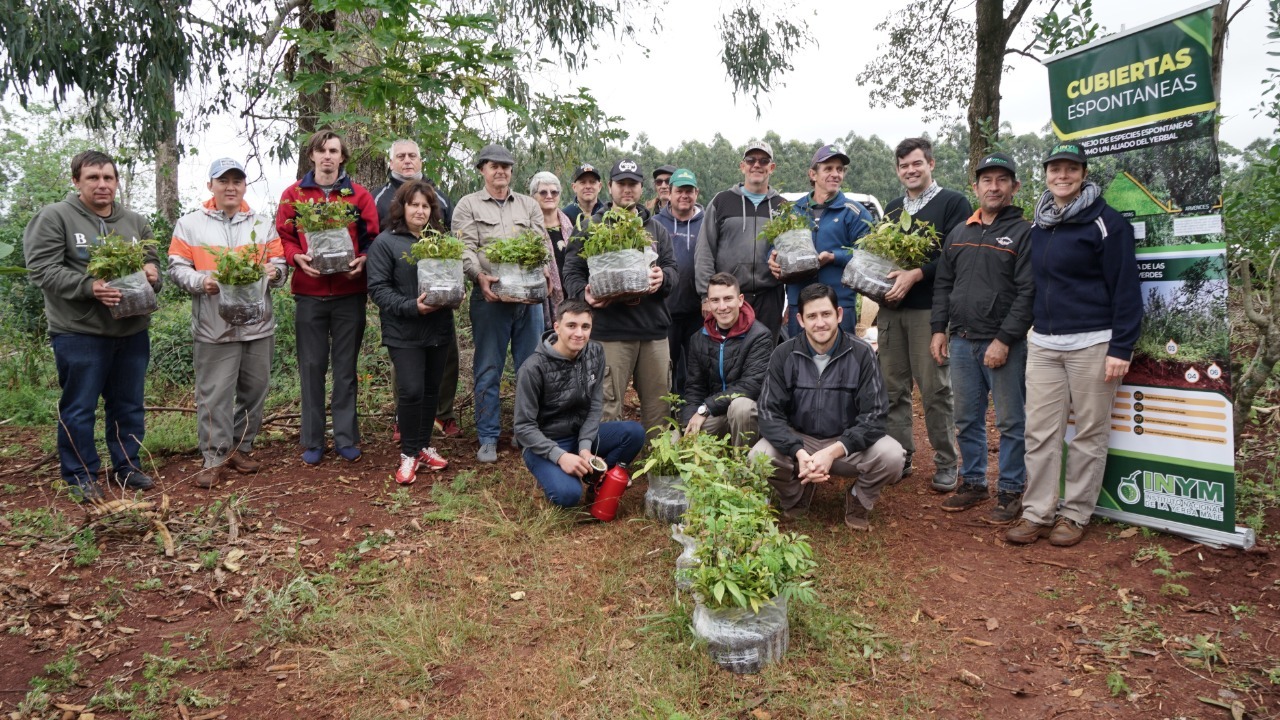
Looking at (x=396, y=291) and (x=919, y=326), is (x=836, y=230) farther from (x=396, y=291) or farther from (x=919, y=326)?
(x=396, y=291)

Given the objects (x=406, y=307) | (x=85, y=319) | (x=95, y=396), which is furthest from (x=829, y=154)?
(x=95, y=396)

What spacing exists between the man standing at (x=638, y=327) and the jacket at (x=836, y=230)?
0.89 m

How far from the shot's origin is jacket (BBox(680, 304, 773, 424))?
4711mm

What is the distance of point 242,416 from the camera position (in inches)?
211

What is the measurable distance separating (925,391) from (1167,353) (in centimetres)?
132

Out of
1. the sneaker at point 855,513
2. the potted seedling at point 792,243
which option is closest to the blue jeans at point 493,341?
the potted seedling at point 792,243

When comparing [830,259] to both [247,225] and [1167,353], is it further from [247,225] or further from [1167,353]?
[247,225]

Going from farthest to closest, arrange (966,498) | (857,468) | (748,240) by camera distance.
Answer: (748,240) → (966,498) → (857,468)

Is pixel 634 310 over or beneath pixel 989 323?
over

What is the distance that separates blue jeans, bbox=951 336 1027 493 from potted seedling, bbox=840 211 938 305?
535 millimetres

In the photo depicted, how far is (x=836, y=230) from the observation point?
5.10 metres

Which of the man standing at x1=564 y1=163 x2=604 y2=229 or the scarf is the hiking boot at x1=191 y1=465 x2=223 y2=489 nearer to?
the man standing at x1=564 y1=163 x2=604 y2=229

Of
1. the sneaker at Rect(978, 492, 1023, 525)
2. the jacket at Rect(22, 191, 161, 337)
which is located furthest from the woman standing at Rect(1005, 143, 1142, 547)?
the jacket at Rect(22, 191, 161, 337)

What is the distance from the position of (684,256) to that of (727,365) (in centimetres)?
111
